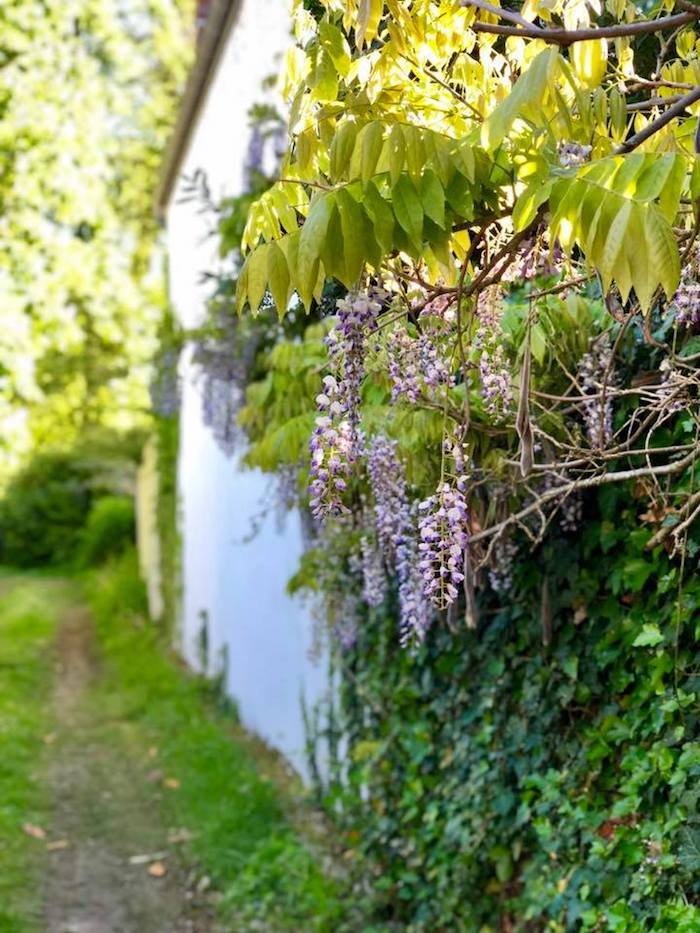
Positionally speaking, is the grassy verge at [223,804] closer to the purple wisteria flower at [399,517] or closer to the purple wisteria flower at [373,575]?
the purple wisteria flower at [373,575]

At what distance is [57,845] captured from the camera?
5.85 metres

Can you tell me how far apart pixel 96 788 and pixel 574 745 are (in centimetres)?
469

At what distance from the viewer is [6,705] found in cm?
878

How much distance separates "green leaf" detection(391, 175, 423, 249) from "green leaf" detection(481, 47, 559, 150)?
6.8 inches

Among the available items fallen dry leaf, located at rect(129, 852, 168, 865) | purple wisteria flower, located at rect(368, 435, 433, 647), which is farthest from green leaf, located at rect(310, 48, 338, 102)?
fallen dry leaf, located at rect(129, 852, 168, 865)

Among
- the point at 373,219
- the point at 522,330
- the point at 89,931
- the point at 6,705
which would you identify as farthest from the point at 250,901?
the point at 6,705

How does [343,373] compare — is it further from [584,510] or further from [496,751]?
[496,751]

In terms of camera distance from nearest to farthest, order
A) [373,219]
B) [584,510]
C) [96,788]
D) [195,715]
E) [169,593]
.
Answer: [373,219]
[584,510]
[96,788]
[195,715]
[169,593]

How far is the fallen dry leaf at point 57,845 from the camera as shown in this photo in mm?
5777

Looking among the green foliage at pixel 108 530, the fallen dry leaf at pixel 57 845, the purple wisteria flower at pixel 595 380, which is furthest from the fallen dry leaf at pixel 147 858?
the green foliage at pixel 108 530

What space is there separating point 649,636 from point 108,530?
18.2m

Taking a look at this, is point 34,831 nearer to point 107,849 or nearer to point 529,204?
point 107,849

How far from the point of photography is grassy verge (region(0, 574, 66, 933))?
5.09 m

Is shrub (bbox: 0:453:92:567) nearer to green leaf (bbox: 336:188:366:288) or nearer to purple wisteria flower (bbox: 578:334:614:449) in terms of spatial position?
purple wisteria flower (bbox: 578:334:614:449)
